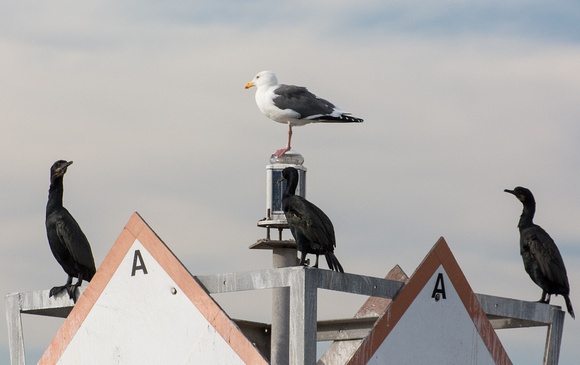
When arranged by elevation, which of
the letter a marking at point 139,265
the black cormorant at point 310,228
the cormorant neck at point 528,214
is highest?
the cormorant neck at point 528,214

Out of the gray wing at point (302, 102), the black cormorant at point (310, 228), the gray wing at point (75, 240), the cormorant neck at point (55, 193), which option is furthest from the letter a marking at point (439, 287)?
the cormorant neck at point (55, 193)

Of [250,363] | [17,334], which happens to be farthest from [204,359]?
[17,334]

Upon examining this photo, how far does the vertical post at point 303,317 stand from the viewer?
1388cm

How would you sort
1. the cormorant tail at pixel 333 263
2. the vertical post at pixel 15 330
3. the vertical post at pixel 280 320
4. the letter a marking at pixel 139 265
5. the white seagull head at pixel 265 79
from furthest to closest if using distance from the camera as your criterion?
the white seagull head at pixel 265 79 → the vertical post at pixel 15 330 → the vertical post at pixel 280 320 → the letter a marking at pixel 139 265 → the cormorant tail at pixel 333 263

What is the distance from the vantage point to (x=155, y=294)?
608 inches

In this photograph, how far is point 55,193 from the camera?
18.3 metres

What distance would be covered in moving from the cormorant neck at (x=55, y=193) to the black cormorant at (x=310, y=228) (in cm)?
401

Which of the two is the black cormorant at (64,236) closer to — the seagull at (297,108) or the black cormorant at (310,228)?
the seagull at (297,108)

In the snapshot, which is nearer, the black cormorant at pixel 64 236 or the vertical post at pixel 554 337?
the vertical post at pixel 554 337

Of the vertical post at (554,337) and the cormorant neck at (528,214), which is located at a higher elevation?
the cormorant neck at (528,214)

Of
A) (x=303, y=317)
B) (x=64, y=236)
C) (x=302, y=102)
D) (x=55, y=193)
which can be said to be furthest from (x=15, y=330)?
(x=303, y=317)

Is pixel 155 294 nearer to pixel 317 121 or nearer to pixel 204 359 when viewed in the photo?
pixel 204 359

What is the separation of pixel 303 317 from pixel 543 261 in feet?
18.5

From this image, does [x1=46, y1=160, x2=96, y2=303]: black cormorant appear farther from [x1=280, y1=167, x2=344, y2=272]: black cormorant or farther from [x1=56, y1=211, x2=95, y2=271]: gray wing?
[x1=280, y1=167, x2=344, y2=272]: black cormorant
